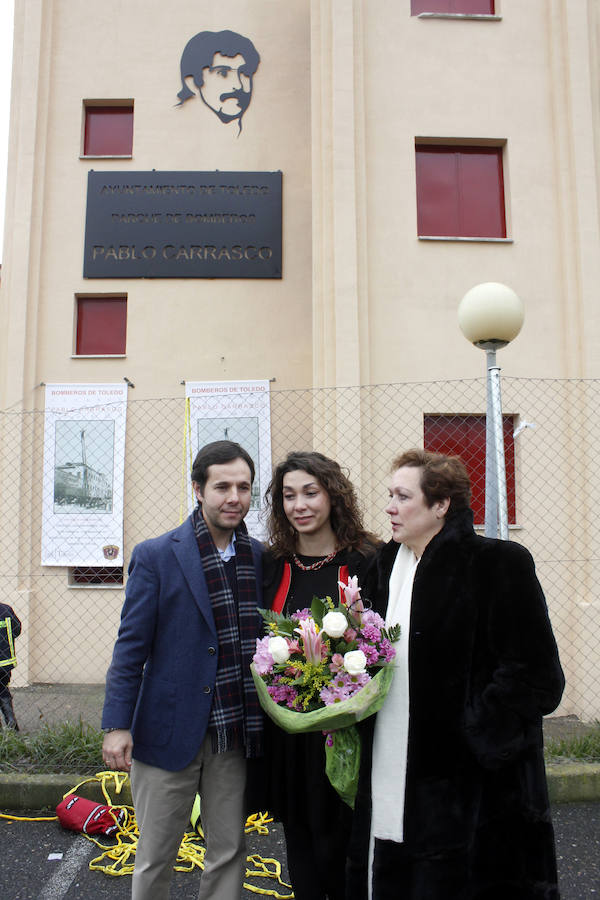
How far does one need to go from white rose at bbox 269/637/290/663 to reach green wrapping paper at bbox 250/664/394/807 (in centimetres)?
15

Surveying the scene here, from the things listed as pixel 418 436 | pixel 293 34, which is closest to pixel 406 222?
pixel 418 436

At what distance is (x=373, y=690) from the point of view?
2033mm

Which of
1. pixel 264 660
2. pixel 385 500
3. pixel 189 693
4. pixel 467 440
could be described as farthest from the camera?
pixel 467 440

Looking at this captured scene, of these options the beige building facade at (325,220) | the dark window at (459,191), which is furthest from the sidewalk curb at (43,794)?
the dark window at (459,191)

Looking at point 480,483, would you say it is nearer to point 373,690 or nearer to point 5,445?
point 373,690

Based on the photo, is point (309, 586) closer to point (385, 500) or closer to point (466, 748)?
point (466, 748)

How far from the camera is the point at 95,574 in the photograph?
316 inches

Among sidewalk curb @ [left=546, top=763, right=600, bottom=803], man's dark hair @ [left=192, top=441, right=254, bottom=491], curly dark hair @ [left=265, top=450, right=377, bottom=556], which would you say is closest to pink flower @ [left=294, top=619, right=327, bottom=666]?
curly dark hair @ [left=265, top=450, right=377, bottom=556]

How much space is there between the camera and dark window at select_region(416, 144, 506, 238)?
303 inches

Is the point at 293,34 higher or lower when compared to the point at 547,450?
higher

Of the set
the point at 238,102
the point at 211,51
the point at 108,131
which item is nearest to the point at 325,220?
the point at 238,102

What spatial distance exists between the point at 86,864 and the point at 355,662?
2509 millimetres

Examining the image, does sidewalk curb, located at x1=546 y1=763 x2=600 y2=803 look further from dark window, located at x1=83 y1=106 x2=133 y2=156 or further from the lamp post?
dark window, located at x1=83 y1=106 x2=133 y2=156

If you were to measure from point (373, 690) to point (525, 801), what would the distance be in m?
0.65
